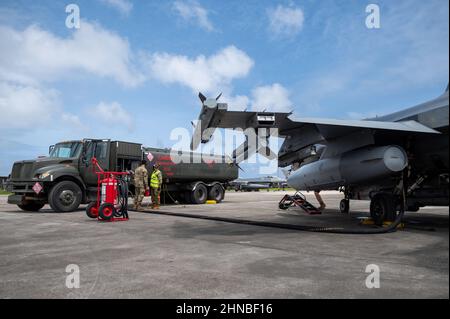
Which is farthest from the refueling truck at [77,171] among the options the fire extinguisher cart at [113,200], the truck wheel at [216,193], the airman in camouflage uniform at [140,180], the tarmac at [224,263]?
the tarmac at [224,263]

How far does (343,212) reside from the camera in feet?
37.6

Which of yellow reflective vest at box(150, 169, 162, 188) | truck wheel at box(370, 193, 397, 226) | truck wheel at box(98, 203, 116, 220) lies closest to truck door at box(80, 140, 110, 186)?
yellow reflective vest at box(150, 169, 162, 188)

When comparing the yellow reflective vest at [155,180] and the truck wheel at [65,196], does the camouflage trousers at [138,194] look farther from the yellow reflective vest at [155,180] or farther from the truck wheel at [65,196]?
the truck wheel at [65,196]

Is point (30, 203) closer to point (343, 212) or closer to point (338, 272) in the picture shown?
point (343, 212)

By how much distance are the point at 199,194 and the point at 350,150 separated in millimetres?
12137

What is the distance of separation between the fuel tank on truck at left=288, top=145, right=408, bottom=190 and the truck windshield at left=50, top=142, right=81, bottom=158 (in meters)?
9.15

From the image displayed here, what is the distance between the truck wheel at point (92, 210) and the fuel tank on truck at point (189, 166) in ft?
20.3

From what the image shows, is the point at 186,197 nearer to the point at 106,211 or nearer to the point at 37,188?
the point at 37,188

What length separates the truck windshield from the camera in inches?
541

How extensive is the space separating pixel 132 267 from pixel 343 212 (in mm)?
8853

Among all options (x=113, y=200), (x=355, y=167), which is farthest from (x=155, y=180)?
(x=355, y=167)

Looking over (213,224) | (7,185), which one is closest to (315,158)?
(213,224)

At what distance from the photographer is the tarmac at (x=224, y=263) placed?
3.16 metres

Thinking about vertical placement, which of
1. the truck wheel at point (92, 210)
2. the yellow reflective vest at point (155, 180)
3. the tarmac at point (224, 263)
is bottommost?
the tarmac at point (224, 263)
